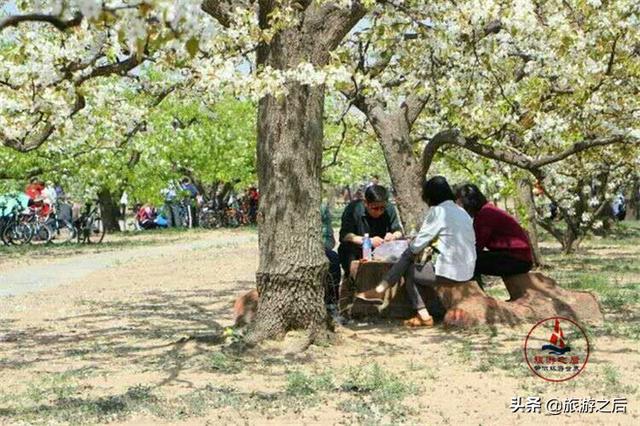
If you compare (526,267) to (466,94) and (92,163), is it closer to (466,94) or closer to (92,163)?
(466,94)

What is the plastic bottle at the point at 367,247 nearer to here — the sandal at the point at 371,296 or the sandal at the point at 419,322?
the sandal at the point at 371,296

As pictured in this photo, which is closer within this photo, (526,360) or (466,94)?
(526,360)

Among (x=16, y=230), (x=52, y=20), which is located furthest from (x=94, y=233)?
(x=52, y=20)

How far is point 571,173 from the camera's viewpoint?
23.0 metres

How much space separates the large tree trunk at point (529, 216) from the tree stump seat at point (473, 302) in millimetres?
7553

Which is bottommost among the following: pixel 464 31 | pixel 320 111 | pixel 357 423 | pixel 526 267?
pixel 357 423

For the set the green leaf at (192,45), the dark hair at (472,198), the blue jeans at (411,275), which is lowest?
the blue jeans at (411,275)

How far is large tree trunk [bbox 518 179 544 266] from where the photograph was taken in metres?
19.2

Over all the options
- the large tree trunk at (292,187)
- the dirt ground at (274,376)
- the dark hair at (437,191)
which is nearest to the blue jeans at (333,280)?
the dirt ground at (274,376)

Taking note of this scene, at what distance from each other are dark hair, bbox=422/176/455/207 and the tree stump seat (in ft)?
2.85

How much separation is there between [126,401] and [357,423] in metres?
1.69

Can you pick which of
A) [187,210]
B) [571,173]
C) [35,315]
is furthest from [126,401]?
[187,210]

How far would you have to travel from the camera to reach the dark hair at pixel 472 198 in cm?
1172

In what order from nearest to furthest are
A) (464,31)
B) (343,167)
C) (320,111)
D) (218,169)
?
(320,111)
(464,31)
(218,169)
(343,167)
